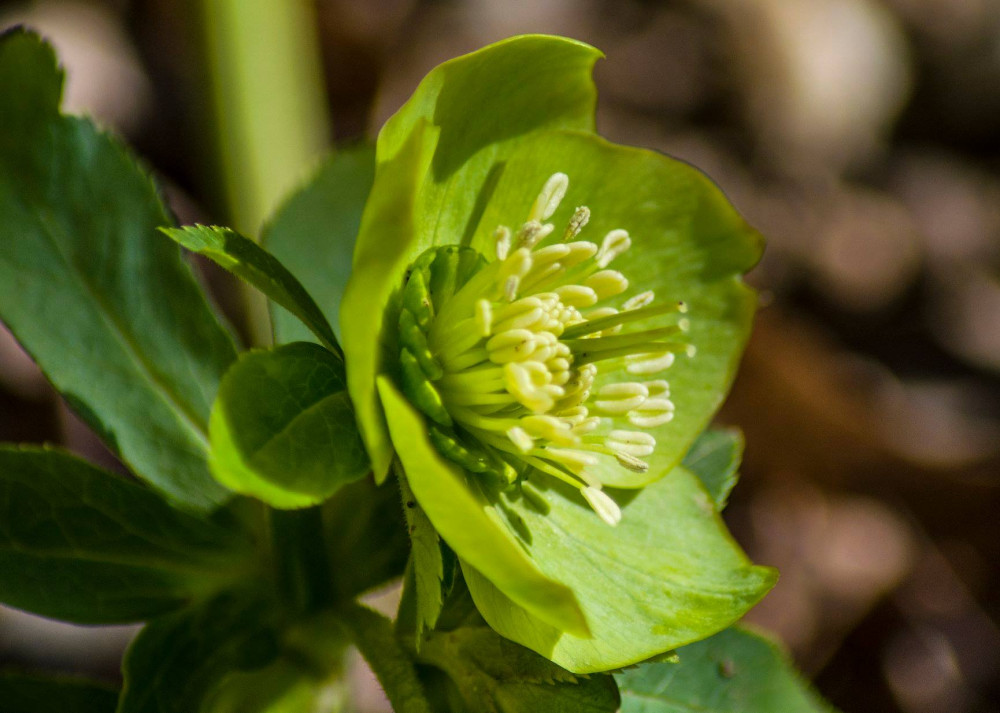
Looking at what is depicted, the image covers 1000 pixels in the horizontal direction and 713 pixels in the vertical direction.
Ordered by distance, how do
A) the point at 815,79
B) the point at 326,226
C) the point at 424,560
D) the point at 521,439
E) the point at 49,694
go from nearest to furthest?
the point at 424,560 < the point at 521,439 < the point at 49,694 < the point at 326,226 < the point at 815,79

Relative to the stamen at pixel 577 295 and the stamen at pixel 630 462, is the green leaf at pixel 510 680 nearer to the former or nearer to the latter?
the stamen at pixel 630 462

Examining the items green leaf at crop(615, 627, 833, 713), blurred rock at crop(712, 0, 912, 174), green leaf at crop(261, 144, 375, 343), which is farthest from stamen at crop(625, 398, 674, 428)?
blurred rock at crop(712, 0, 912, 174)

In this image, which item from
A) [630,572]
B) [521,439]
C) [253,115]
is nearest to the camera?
[521,439]

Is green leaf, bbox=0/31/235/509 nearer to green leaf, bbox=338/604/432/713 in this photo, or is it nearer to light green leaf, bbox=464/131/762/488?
green leaf, bbox=338/604/432/713

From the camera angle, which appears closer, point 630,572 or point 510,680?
point 510,680

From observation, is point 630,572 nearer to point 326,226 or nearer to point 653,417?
point 653,417

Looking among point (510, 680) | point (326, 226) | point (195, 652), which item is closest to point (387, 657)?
point (510, 680)

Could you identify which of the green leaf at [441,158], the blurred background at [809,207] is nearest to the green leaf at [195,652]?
the green leaf at [441,158]
